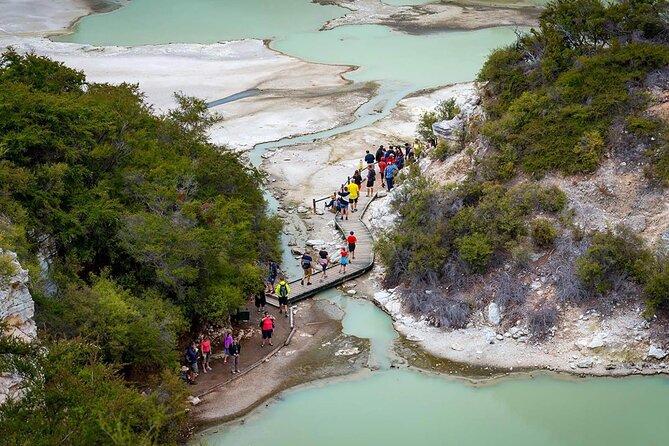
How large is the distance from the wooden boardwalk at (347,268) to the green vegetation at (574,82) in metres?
5.65

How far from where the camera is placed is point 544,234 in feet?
80.7

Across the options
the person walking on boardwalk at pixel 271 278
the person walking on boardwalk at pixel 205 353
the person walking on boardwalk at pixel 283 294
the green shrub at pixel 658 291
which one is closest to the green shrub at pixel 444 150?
the person walking on boardwalk at pixel 271 278

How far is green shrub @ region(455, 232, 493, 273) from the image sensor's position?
24.8m

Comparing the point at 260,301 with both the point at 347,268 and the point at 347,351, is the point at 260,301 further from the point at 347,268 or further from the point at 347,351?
the point at 347,268

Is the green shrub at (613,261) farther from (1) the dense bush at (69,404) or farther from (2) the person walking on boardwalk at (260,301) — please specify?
(1) the dense bush at (69,404)

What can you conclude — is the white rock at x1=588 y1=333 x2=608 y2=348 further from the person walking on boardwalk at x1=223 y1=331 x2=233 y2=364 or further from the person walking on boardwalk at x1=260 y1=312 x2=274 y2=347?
the person walking on boardwalk at x1=223 y1=331 x2=233 y2=364

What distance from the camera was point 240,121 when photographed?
43.6m

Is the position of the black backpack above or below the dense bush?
below

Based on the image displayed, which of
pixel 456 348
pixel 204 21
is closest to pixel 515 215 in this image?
pixel 456 348

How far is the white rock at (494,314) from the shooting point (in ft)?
77.6

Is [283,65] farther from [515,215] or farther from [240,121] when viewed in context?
[515,215]

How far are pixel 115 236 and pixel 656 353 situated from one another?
47.8 feet

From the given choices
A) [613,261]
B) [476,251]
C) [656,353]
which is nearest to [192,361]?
[476,251]

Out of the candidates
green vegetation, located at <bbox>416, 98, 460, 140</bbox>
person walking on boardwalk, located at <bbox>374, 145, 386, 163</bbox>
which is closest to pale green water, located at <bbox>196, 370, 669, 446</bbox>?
green vegetation, located at <bbox>416, 98, 460, 140</bbox>
